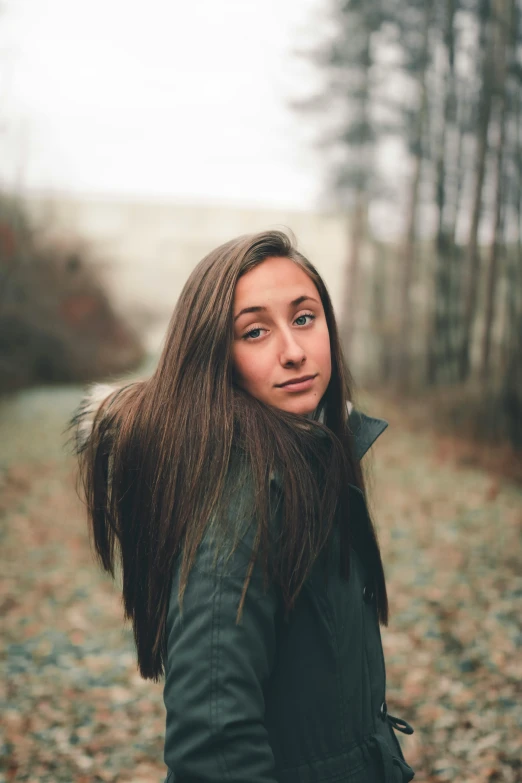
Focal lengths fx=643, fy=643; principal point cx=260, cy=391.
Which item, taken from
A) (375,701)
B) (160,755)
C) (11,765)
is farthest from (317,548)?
(11,765)

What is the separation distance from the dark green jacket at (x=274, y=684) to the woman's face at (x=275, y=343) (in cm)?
29

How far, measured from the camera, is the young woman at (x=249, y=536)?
1273mm

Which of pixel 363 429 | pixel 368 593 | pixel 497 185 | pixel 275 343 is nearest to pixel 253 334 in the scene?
pixel 275 343

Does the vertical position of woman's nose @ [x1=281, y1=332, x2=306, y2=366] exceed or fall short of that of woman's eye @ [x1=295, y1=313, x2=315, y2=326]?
it falls short

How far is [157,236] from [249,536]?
150 ft

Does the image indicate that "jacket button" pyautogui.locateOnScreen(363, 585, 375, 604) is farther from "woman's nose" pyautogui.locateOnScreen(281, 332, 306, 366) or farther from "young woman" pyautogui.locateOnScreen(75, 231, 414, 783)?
"woman's nose" pyautogui.locateOnScreen(281, 332, 306, 366)

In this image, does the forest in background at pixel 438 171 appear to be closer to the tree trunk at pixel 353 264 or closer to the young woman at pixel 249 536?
the tree trunk at pixel 353 264

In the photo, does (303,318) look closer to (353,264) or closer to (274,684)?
(274,684)

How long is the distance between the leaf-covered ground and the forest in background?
114 inches

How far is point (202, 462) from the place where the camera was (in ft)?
4.88

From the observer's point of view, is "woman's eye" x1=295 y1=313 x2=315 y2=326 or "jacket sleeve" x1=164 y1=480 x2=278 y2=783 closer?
"jacket sleeve" x1=164 y1=480 x2=278 y2=783

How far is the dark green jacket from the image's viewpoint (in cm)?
123

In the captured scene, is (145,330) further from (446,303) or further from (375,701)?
(375,701)

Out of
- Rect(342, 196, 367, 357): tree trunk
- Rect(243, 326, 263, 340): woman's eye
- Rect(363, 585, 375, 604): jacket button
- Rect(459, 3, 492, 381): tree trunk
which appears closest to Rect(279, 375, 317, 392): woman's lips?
Rect(243, 326, 263, 340): woman's eye
